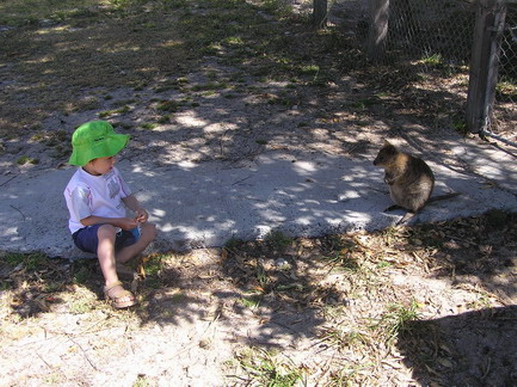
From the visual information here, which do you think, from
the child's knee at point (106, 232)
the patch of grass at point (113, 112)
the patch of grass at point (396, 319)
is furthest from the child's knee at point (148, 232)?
the patch of grass at point (113, 112)

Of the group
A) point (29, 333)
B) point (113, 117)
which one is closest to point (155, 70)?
point (113, 117)

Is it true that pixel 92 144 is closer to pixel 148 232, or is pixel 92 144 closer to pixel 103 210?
pixel 103 210

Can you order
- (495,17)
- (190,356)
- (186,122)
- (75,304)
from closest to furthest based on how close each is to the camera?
(190,356), (75,304), (495,17), (186,122)

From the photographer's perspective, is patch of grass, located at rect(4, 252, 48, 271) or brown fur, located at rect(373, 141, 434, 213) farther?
brown fur, located at rect(373, 141, 434, 213)

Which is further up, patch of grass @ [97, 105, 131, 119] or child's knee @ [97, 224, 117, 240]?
patch of grass @ [97, 105, 131, 119]

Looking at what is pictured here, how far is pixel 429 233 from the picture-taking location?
12.5ft

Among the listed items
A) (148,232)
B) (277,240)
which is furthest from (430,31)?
(148,232)

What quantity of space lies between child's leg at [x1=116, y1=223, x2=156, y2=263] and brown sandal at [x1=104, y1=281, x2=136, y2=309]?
0.28 metres

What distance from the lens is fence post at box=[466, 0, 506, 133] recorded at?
15.3ft

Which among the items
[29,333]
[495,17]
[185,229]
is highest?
[495,17]

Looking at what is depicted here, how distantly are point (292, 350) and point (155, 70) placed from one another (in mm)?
5496

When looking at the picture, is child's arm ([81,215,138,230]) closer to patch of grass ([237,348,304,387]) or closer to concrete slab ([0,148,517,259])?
concrete slab ([0,148,517,259])

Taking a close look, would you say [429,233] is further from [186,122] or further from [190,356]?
[186,122]

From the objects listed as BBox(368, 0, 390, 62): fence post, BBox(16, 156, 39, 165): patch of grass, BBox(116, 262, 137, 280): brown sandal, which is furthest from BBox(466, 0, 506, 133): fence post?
BBox(16, 156, 39, 165): patch of grass
